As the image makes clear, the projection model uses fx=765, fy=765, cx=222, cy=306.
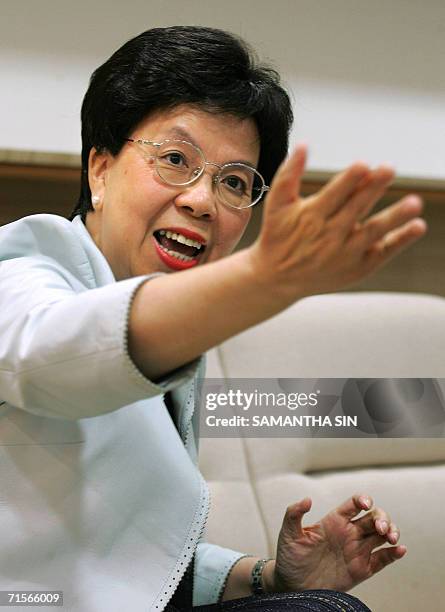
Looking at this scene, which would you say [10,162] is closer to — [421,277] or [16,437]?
[16,437]

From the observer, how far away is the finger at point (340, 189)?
0.58m

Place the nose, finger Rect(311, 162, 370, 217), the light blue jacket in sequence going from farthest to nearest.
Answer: the nose, the light blue jacket, finger Rect(311, 162, 370, 217)

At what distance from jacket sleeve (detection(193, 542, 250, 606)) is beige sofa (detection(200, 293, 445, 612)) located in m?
0.52

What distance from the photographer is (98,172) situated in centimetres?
117

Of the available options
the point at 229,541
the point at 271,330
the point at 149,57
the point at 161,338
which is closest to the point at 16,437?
the point at 161,338

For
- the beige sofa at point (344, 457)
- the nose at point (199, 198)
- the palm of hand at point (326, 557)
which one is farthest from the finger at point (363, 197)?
the beige sofa at point (344, 457)

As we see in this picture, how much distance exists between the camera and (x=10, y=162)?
1.85 meters

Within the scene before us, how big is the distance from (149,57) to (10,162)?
832mm

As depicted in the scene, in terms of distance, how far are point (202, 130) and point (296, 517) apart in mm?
600

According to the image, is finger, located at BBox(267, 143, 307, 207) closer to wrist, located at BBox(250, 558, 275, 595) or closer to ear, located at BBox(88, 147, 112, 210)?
ear, located at BBox(88, 147, 112, 210)

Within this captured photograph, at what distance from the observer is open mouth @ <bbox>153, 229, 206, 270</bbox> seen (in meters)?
1.08

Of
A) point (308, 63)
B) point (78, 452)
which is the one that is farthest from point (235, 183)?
point (308, 63)

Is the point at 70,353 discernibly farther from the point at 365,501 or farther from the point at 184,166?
the point at 365,501

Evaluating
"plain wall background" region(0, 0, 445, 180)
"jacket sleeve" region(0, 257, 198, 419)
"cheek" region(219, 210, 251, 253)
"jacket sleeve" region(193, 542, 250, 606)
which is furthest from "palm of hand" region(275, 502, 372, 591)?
"plain wall background" region(0, 0, 445, 180)
